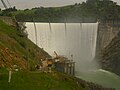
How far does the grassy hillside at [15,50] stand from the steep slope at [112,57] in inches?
1502

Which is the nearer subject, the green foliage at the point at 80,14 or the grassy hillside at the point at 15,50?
the grassy hillside at the point at 15,50

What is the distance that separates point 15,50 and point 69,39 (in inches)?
2104

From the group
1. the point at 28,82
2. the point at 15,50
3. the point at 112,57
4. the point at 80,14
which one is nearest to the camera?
the point at 28,82

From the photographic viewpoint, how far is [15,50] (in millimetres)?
67562

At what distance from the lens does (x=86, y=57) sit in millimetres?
123250

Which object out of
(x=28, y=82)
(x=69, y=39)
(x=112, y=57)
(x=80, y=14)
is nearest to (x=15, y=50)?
(x=28, y=82)

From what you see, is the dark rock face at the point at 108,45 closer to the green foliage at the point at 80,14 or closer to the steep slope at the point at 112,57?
the steep slope at the point at 112,57

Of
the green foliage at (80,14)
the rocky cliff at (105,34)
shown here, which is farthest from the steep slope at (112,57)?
the green foliage at (80,14)

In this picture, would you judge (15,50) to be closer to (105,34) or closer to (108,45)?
(108,45)

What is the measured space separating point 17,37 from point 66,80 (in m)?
37.6

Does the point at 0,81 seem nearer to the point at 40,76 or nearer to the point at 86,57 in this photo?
the point at 40,76

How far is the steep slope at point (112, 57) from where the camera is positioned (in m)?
117

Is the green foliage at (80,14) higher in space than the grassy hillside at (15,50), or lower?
higher

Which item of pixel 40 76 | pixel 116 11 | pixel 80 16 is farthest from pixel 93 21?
pixel 40 76
